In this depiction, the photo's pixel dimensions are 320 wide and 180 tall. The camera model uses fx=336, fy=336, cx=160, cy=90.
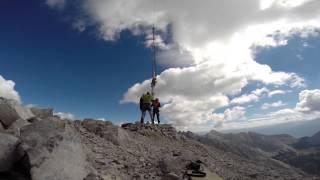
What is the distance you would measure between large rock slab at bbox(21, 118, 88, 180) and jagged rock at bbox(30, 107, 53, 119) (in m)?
8.41

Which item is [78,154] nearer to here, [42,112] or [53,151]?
[53,151]

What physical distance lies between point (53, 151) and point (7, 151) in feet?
6.38

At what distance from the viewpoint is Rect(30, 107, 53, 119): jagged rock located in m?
23.9

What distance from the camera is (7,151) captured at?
14391mm

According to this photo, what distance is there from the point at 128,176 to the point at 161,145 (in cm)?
1197

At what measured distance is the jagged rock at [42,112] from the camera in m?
23.9

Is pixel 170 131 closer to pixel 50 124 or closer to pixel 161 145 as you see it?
pixel 161 145

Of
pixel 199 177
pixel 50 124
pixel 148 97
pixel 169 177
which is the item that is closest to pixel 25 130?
pixel 50 124

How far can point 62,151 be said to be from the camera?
582 inches

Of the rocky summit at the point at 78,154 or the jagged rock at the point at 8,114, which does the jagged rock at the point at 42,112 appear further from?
the jagged rock at the point at 8,114

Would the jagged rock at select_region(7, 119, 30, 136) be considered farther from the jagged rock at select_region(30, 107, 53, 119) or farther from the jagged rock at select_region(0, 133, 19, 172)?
the jagged rock at select_region(30, 107, 53, 119)

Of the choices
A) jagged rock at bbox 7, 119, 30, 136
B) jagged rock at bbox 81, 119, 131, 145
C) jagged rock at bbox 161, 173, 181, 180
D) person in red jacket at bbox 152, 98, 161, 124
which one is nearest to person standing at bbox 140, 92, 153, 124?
person in red jacket at bbox 152, 98, 161, 124

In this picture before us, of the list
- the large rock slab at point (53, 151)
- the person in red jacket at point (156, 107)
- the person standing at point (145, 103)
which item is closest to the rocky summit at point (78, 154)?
the large rock slab at point (53, 151)

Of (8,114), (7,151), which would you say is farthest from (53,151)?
(8,114)
